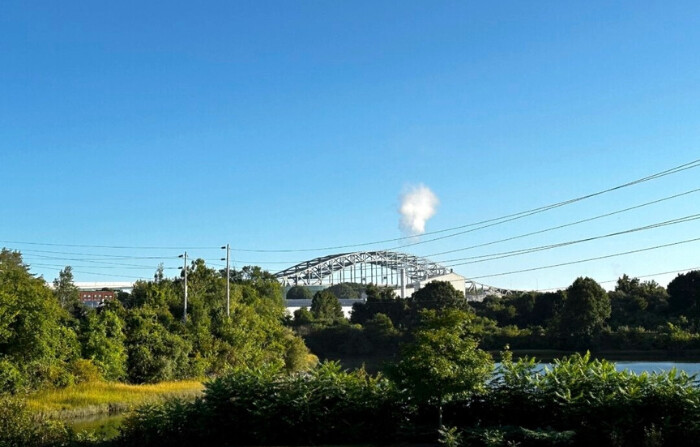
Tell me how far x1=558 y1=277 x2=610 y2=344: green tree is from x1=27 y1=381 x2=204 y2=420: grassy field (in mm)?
39831

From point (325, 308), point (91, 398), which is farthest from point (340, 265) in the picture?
point (91, 398)

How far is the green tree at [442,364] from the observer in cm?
1319

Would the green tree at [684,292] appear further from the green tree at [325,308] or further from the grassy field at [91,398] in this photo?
the grassy field at [91,398]

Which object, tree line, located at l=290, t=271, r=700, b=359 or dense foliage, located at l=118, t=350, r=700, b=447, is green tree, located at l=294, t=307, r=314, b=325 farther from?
dense foliage, located at l=118, t=350, r=700, b=447

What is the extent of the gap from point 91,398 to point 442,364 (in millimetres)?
22514

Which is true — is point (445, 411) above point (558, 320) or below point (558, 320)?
below

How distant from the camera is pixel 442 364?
43.3ft

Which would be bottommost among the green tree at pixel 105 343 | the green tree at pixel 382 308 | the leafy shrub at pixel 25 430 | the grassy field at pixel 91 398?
the grassy field at pixel 91 398

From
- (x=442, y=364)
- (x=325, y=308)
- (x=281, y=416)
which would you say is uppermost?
(x=325, y=308)

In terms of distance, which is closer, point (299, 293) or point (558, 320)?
point (558, 320)

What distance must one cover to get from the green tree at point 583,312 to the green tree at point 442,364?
5085cm

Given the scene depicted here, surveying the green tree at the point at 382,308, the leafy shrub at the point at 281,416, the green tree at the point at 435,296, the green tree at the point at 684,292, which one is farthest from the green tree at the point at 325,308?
the leafy shrub at the point at 281,416

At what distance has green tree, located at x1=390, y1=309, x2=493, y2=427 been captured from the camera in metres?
13.2

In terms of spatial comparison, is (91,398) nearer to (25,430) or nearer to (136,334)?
(136,334)
